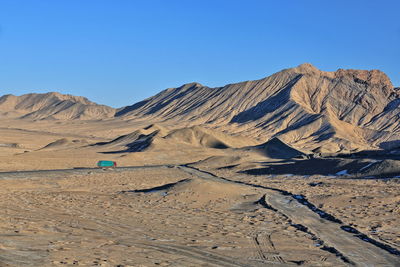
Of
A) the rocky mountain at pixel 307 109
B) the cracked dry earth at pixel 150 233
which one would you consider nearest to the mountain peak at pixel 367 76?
the rocky mountain at pixel 307 109

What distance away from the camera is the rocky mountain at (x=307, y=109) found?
13725 cm

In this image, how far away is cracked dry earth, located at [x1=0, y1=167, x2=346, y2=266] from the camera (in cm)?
1149

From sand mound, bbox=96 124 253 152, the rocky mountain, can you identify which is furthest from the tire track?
the rocky mountain

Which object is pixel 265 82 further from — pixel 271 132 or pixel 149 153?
pixel 149 153

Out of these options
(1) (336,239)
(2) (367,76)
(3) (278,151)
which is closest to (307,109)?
(2) (367,76)

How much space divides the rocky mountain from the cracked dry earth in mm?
101170

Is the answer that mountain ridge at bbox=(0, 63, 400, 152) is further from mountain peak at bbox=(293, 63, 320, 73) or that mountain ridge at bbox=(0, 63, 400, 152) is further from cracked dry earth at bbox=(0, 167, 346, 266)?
cracked dry earth at bbox=(0, 167, 346, 266)

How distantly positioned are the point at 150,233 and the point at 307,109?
481 feet

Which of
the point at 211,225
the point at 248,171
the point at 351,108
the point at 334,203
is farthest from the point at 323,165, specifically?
the point at 351,108

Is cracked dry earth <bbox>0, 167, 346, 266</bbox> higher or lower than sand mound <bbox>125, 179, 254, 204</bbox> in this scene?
lower

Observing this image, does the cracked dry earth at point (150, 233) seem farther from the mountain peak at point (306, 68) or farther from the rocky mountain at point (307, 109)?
the mountain peak at point (306, 68)

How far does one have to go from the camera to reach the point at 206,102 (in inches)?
7387

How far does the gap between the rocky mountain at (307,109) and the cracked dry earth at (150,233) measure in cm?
10117

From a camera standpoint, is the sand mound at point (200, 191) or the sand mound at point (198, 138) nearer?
the sand mound at point (200, 191)
